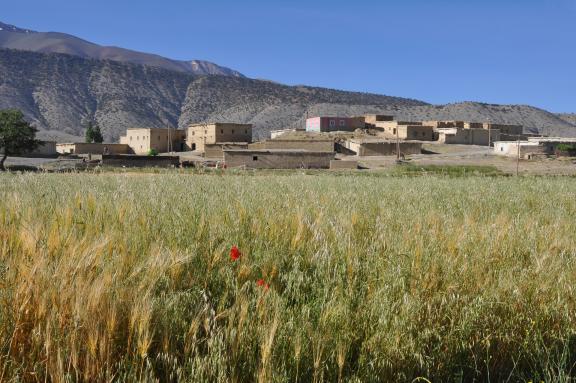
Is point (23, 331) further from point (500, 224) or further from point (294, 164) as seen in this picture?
point (294, 164)

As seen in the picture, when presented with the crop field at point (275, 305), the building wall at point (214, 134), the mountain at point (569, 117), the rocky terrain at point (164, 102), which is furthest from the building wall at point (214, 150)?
the mountain at point (569, 117)

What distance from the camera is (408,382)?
8.84ft

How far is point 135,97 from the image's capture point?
423 ft

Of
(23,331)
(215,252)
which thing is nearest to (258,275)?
(215,252)

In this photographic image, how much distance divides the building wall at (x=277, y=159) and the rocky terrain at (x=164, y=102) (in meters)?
47.3

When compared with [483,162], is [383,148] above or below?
above

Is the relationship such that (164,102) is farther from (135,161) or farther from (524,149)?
(524,149)

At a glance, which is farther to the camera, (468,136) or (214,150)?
(468,136)

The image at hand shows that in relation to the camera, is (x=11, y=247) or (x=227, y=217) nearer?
(x=11, y=247)

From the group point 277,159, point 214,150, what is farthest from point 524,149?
point 214,150

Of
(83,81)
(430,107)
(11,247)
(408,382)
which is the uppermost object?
(83,81)

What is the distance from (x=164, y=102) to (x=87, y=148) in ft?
270

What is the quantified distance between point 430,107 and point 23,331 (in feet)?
346

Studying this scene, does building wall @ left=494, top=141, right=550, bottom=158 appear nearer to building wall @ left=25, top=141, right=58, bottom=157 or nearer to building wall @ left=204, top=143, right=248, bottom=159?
building wall @ left=204, top=143, right=248, bottom=159
